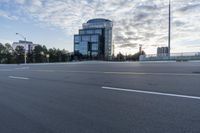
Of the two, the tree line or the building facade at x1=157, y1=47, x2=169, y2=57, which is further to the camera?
the tree line

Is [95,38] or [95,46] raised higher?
[95,38]

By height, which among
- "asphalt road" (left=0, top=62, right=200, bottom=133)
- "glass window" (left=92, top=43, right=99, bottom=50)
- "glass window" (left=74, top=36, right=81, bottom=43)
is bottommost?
"asphalt road" (left=0, top=62, right=200, bottom=133)

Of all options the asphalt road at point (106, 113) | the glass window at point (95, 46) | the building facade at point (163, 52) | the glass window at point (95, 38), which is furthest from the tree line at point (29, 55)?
the asphalt road at point (106, 113)

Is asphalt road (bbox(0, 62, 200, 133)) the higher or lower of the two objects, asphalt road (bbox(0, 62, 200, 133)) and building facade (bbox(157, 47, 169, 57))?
the lower

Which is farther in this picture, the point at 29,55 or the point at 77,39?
the point at 29,55

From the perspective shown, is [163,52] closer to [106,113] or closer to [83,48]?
[83,48]

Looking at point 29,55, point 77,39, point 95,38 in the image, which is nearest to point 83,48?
point 77,39

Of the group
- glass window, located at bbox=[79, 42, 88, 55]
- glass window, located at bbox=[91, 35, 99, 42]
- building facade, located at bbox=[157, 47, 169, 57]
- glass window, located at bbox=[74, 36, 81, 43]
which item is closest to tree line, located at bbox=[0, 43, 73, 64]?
glass window, located at bbox=[79, 42, 88, 55]

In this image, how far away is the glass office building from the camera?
11081 cm

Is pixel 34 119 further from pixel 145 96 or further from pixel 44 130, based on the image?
pixel 145 96

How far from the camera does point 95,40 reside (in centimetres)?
11106

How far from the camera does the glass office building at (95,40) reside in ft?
364

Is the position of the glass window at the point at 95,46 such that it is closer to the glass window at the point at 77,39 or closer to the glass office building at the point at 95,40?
the glass office building at the point at 95,40

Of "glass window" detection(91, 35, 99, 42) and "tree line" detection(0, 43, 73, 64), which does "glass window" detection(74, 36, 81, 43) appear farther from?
"tree line" detection(0, 43, 73, 64)
